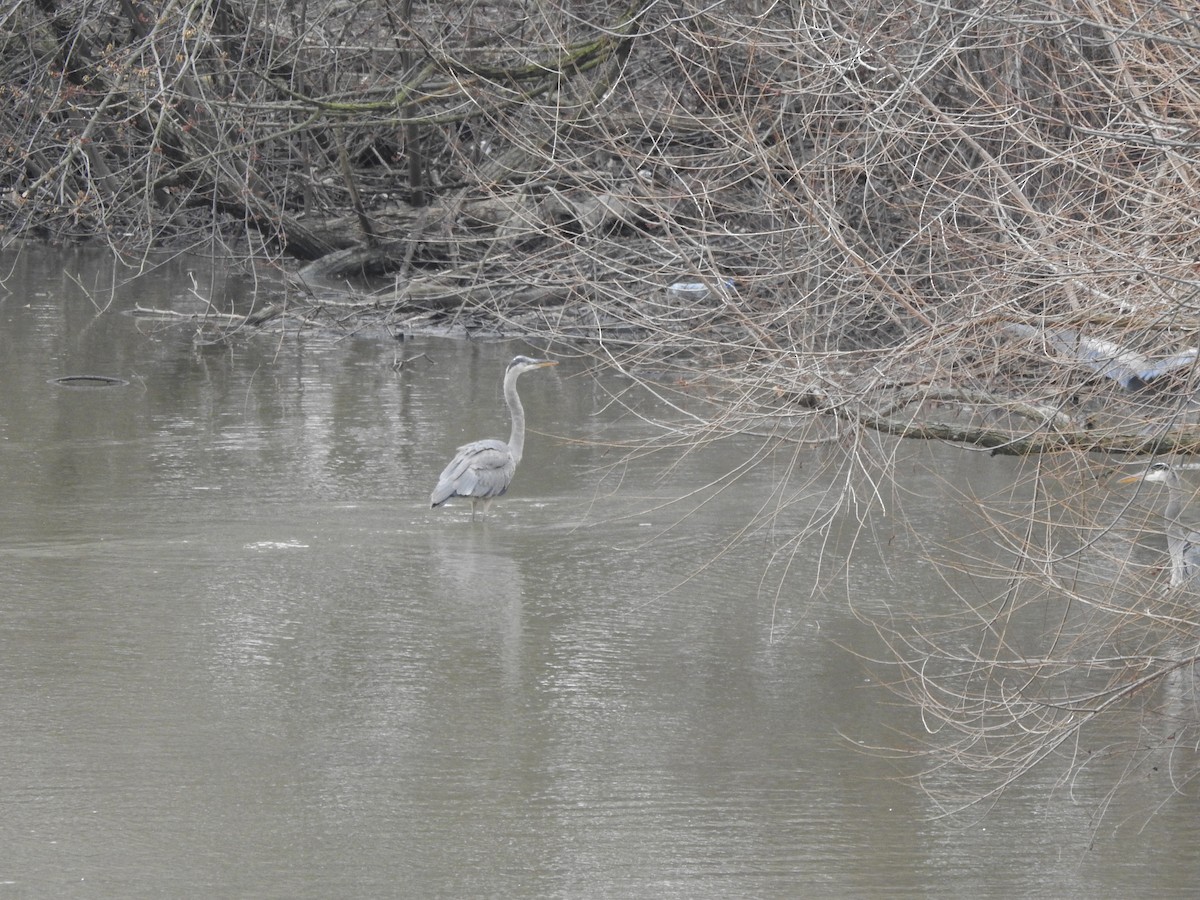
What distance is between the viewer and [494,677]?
277 inches

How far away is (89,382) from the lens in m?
13.0

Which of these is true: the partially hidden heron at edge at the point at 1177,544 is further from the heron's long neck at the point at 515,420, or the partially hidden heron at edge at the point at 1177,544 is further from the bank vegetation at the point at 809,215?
the heron's long neck at the point at 515,420

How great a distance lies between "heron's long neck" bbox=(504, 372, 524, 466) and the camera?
33.6 feet

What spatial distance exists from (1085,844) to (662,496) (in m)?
4.94

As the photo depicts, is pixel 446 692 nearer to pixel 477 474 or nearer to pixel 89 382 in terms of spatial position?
pixel 477 474

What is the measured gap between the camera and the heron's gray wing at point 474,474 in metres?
9.36

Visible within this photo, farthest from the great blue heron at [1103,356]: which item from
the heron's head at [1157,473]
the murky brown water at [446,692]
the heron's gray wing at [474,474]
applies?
the heron's gray wing at [474,474]

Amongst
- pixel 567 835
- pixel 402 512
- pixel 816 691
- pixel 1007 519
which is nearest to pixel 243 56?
pixel 402 512

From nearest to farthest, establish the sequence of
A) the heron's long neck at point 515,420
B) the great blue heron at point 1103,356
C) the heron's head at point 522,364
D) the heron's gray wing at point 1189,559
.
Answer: the great blue heron at point 1103,356
the heron's gray wing at point 1189,559
the heron's long neck at point 515,420
the heron's head at point 522,364

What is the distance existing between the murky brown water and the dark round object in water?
4.01ft

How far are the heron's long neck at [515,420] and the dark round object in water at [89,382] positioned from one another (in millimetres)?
3972

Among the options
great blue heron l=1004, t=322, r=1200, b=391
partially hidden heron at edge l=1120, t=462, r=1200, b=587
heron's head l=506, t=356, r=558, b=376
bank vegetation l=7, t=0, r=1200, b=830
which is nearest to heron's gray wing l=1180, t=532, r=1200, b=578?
partially hidden heron at edge l=1120, t=462, r=1200, b=587

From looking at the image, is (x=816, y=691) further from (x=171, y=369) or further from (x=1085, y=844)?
(x=171, y=369)

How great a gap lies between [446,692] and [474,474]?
9.02 feet
